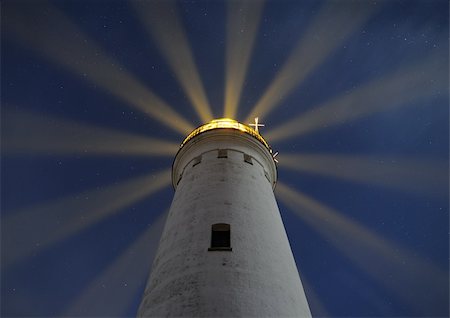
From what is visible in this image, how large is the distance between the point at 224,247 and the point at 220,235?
954 millimetres

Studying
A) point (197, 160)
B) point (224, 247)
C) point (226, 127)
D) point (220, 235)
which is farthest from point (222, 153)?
point (224, 247)

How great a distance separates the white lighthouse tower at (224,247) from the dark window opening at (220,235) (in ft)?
0.09

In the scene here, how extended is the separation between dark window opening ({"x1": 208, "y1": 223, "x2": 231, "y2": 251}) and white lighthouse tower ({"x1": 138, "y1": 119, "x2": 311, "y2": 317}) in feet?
0.09

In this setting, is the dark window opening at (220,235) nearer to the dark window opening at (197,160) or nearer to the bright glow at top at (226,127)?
the dark window opening at (197,160)

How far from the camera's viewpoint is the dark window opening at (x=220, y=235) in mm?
10948

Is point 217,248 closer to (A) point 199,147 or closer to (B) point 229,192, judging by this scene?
(B) point 229,192

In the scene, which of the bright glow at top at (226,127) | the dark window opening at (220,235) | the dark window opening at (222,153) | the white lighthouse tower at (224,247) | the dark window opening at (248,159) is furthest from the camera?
the bright glow at top at (226,127)

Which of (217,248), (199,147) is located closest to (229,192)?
(217,248)

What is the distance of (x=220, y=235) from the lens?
1138 centimetres

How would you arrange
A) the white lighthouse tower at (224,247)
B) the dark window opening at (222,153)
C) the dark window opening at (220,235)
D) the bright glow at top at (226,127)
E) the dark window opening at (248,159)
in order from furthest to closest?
1. the bright glow at top at (226,127)
2. the dark window opening at (248,159)
3. the dark window opening at (222,153)
4. the dark window opening at (220,235)
5. the white lighthouse tower at (224,247)

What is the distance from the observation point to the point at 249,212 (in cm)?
1220

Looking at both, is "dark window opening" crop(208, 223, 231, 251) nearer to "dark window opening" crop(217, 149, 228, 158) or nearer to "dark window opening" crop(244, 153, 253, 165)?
"dark window opening" crop(217, 149, 228, 158)

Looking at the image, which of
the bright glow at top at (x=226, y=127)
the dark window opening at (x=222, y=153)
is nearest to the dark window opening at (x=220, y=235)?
the dark window opening at (x=222, y=153)

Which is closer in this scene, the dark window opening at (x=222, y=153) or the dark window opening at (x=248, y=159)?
the dark window opening at (x=222, y=153)
